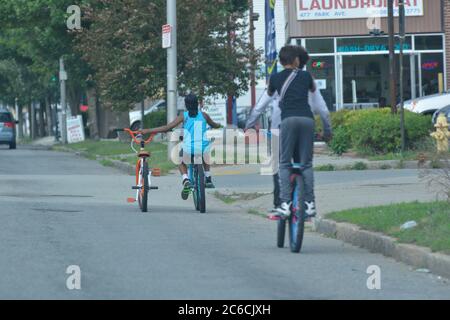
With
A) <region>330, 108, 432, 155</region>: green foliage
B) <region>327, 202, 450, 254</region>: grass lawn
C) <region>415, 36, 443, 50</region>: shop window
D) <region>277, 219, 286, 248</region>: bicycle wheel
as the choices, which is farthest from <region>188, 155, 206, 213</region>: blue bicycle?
<region>415, 36, 443, 50</region>: shop window

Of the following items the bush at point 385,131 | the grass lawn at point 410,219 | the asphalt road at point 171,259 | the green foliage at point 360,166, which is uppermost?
Answer: the bush at point 385,131

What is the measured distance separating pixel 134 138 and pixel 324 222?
452 cm

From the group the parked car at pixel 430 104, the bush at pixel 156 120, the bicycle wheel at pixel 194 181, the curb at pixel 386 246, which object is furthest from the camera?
the bush at pixel 156 120

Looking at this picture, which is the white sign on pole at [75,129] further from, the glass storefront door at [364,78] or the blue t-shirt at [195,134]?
the blue t-shirt at [195,134]

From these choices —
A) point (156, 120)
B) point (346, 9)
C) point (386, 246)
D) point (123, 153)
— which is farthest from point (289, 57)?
point (156, 120)

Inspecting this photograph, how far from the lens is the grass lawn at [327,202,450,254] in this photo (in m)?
11.5

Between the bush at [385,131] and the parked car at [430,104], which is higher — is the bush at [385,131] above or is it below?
below

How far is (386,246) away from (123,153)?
24132 millimetres

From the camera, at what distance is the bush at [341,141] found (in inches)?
1053

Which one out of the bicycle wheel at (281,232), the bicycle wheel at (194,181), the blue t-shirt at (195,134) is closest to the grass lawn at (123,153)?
the bicycle wheel at (194,181)

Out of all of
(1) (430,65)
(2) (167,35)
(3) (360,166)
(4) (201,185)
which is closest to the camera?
(4) (201,185)

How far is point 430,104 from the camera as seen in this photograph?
3238 centimetres

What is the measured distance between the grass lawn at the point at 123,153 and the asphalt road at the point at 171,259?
8.41m

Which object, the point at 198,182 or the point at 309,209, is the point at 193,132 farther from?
the point at 309,209
